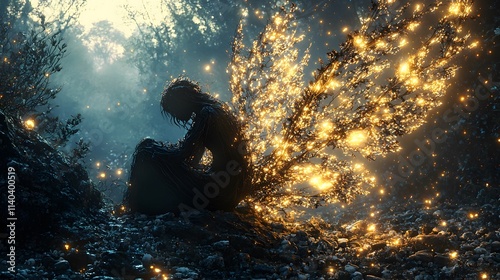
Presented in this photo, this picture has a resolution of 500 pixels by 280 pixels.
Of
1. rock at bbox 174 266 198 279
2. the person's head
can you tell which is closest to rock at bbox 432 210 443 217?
the person's head

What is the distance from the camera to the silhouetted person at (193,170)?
19.0 feet

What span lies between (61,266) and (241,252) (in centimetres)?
215

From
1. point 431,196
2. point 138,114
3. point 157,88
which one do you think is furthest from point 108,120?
point 431,196

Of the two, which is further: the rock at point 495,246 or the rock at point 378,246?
the rock at point 378,246

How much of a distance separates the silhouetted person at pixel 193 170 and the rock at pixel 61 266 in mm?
2077

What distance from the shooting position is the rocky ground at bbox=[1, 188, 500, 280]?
159 inches

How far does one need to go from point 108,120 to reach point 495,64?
4803 centimetres

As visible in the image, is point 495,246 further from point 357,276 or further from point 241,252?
point 241,252

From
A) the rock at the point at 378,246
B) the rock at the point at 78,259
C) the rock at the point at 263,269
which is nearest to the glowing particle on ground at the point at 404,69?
the rock at the point at 378,246

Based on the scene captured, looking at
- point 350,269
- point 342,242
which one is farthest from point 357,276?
point 342,242

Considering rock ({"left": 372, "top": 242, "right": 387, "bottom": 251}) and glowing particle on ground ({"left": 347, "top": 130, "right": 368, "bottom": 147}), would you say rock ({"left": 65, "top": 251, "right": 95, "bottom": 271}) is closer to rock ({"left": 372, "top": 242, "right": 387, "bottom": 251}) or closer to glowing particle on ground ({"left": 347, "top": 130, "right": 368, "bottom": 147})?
rock ({"left": 372, "top": 242, "right": 387, "bottom": 251})

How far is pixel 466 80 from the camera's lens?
10758 millimetres

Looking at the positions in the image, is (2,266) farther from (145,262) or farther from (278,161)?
(278,161)

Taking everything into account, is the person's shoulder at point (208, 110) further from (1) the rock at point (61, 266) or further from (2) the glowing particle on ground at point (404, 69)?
(2) the glowing particle on ground at point (404, 69)
